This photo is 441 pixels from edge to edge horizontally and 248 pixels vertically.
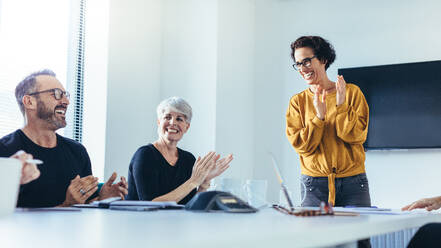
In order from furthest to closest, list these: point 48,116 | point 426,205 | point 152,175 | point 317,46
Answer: point 317,46
point 152,175
point 48,116
point 426,205

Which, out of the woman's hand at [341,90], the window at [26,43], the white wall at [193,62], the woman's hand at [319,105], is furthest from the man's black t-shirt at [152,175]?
the white wall at [193,62]

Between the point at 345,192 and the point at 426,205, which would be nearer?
the point at 426,205

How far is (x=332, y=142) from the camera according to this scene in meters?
2.28

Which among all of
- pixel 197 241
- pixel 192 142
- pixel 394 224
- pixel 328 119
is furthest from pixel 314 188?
pixel 192 142

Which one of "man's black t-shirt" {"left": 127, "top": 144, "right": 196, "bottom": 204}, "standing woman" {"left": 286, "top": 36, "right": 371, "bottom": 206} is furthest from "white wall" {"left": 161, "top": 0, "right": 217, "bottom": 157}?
"standing woman" {"left": 286, "top": 36, "right": 371, "bottom": 206}

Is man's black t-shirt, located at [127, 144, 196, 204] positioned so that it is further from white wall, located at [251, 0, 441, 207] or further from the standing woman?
white wall, located at [251, 0, 441, 207]

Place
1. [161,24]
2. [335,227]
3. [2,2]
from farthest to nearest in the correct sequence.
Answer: [161,24] → [2,2] → [335,227]

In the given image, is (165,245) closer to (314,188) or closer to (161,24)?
(314,188)

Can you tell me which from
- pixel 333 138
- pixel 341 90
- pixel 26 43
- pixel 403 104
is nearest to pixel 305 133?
pixel 333 138

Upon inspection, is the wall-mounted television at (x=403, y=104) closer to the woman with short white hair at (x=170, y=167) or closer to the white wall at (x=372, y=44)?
the white wall at (x=372, y=44)

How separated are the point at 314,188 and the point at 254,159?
7.71ft

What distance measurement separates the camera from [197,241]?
22.7 inches

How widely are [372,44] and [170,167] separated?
2.70 metres

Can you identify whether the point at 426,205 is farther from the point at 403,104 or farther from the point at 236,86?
the point at 236,86
